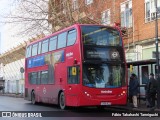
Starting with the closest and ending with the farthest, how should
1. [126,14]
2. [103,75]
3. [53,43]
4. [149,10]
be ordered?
[103,75], [53,43], [149,10], [126,14]

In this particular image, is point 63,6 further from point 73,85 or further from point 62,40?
point 73,85

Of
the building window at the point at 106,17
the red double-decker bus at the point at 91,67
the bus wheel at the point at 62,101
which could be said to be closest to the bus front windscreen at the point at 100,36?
the red double-decker bus at the point at 91,67

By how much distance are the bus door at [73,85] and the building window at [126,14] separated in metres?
11.2

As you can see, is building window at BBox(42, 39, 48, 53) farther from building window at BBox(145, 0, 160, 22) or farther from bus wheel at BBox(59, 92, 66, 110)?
building window at BBox(145, 0, 160, 22)

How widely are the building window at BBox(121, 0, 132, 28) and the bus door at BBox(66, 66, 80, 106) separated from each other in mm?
11228

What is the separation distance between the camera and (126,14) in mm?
29359

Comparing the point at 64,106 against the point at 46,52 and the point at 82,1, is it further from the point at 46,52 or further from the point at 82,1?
the point at 82,1

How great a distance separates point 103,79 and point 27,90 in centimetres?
1037

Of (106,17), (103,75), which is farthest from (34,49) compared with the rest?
(103,75)

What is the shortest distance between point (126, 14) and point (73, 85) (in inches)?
495

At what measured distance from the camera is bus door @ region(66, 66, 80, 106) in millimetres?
17938

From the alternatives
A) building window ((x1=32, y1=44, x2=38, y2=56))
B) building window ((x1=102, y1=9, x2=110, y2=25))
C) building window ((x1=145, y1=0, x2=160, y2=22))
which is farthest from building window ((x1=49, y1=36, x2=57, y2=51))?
building window ((x1=102, y1=9, x2=110, y2=25))

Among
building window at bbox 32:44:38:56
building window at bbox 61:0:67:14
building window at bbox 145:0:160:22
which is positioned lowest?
building window at bbox 32:44:38:56

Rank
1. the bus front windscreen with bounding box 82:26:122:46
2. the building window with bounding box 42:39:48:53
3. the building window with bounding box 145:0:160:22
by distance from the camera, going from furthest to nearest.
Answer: the building window with bounding box 145:0:160:22 < the building window with bounding box 42:39:48:53 < the bus front windscreen with bounding box 82:26:122:46
